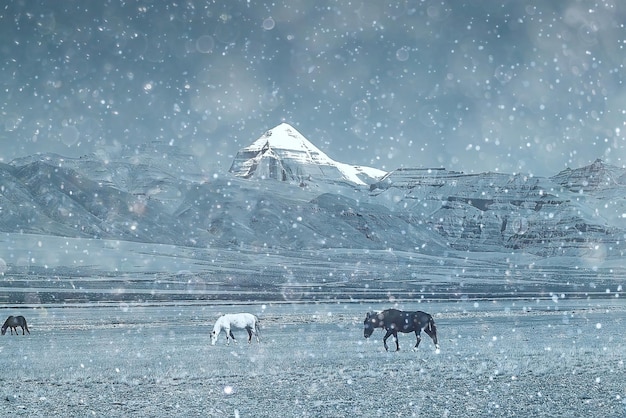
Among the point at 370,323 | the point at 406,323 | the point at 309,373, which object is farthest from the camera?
the point at 370,323

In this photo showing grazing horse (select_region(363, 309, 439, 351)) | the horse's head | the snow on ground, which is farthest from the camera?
the horse's head

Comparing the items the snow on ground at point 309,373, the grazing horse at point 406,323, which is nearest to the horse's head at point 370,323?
the snow on ground at point 309,373

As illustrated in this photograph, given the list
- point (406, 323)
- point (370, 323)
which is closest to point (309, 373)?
point (406, 323)

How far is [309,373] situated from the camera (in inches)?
543

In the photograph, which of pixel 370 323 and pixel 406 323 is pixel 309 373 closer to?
pixel 406 323

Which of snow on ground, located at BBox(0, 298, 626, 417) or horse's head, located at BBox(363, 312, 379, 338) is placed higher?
horse's head, located at BBox(363, 312, 379, 338)

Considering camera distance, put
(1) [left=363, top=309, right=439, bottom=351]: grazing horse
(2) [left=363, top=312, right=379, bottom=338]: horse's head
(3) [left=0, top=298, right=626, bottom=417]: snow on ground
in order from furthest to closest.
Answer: (2) [left=363, top=312, right=379, bottom=338]: horse's head < (1) [left=363, top=309, right=439, bottom=351]: grazing horse < (3) [left=0, top=298, right=626, bottom=417]: snow on ground

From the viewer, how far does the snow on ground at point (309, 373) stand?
10.6 m

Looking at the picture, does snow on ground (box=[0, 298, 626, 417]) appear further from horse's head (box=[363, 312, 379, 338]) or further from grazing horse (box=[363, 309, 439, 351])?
grazing horse (box=[363, 309, 439, 351])

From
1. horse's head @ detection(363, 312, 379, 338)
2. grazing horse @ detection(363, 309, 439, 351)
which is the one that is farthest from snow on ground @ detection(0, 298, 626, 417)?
grazing horse @ detection(363, 309, 439, 351)

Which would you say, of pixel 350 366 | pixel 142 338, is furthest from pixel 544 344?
pixel 142 338

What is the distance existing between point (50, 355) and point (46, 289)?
1715 inches

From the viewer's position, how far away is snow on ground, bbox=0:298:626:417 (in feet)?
34.7

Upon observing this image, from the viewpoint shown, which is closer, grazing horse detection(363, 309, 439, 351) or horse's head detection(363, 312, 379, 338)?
grazing horse detection(363, 309, 439, 351)
